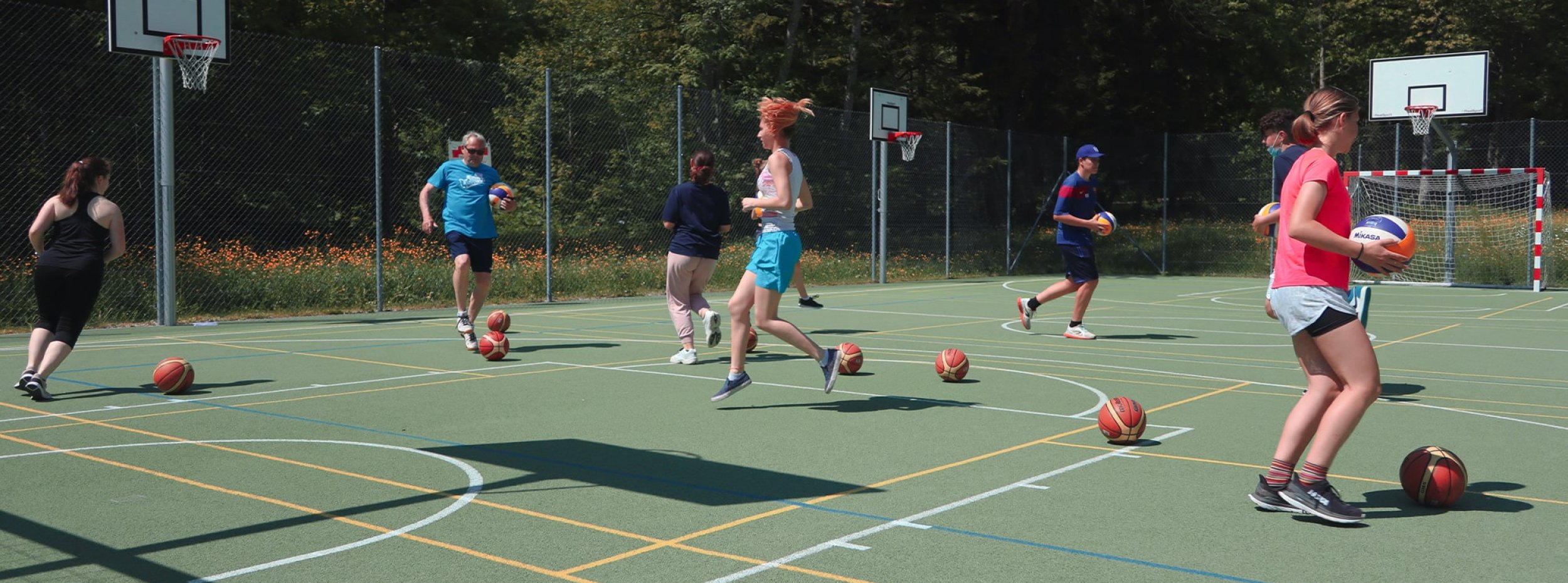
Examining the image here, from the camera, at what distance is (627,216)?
2006 cm

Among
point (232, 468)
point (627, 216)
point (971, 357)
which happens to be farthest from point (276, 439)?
point (627, 216)

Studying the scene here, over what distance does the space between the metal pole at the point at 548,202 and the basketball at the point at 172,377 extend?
31.8 feet

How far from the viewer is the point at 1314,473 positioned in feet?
15.5

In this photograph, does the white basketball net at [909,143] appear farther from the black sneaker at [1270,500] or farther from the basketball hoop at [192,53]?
the black sneaker at [1270,500]

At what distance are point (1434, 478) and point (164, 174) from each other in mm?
12112

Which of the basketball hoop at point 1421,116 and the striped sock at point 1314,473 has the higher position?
the basketball hoop at point 1421,116

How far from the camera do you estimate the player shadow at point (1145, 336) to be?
12.7 metres

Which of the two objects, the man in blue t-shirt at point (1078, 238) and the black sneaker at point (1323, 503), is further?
the man in blue t-shirt at point (1078, 238)

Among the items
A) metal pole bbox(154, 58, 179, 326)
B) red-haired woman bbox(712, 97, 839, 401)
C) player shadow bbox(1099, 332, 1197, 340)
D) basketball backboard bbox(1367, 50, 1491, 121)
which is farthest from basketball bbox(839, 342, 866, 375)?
basketball backboard bbox(1367, 50, 1491, 121)

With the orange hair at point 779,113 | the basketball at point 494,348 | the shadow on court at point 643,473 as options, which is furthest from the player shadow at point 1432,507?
the basketball at point 494,348

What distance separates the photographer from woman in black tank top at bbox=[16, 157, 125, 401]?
25.5 ft

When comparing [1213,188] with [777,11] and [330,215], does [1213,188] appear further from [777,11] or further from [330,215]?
[330,215]

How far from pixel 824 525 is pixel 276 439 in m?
3.20

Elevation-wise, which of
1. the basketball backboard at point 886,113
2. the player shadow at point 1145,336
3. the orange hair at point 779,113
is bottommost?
the player shadow at point 1145,336
